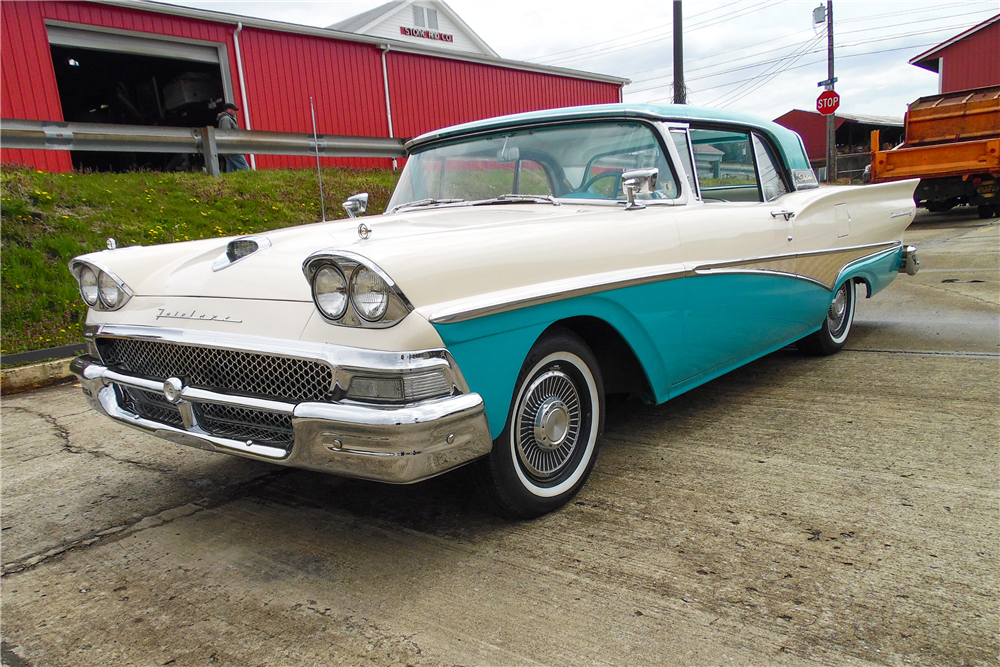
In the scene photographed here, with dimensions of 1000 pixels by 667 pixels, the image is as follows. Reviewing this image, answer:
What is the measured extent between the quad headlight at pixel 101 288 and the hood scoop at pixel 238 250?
1.37 feet

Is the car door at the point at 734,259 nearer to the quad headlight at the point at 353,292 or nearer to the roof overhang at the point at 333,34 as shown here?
the quad headlight at the point at 353,292

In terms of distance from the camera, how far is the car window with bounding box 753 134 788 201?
3882 millimetres

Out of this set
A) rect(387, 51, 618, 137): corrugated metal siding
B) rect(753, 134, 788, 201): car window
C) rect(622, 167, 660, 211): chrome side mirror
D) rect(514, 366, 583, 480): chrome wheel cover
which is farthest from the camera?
rect(387, 51, 618, 137): corrugated metal siding

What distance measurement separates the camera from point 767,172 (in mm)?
3957

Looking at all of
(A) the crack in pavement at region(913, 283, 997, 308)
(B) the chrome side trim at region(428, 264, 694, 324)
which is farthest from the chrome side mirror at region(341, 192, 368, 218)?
(A) the crack in pavement at region(913, 283, 997, 308)

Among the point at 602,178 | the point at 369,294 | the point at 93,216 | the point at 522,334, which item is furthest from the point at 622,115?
the point at 93,216

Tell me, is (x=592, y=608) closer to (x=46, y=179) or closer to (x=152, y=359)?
(x=152, y=359)

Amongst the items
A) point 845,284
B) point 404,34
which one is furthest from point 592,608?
point 404,34

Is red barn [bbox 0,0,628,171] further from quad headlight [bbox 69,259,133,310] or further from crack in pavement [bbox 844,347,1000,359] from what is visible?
crack in pavement [bbox 844,347,1000,359]

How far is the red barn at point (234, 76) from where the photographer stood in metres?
9.91

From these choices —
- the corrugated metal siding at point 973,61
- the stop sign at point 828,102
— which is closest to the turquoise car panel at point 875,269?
the stop sign at point 828,102

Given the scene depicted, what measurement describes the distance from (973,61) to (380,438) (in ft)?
93.9

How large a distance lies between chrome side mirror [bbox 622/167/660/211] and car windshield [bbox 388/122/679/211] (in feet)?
0.45

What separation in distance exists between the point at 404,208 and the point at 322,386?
5.45 ft
